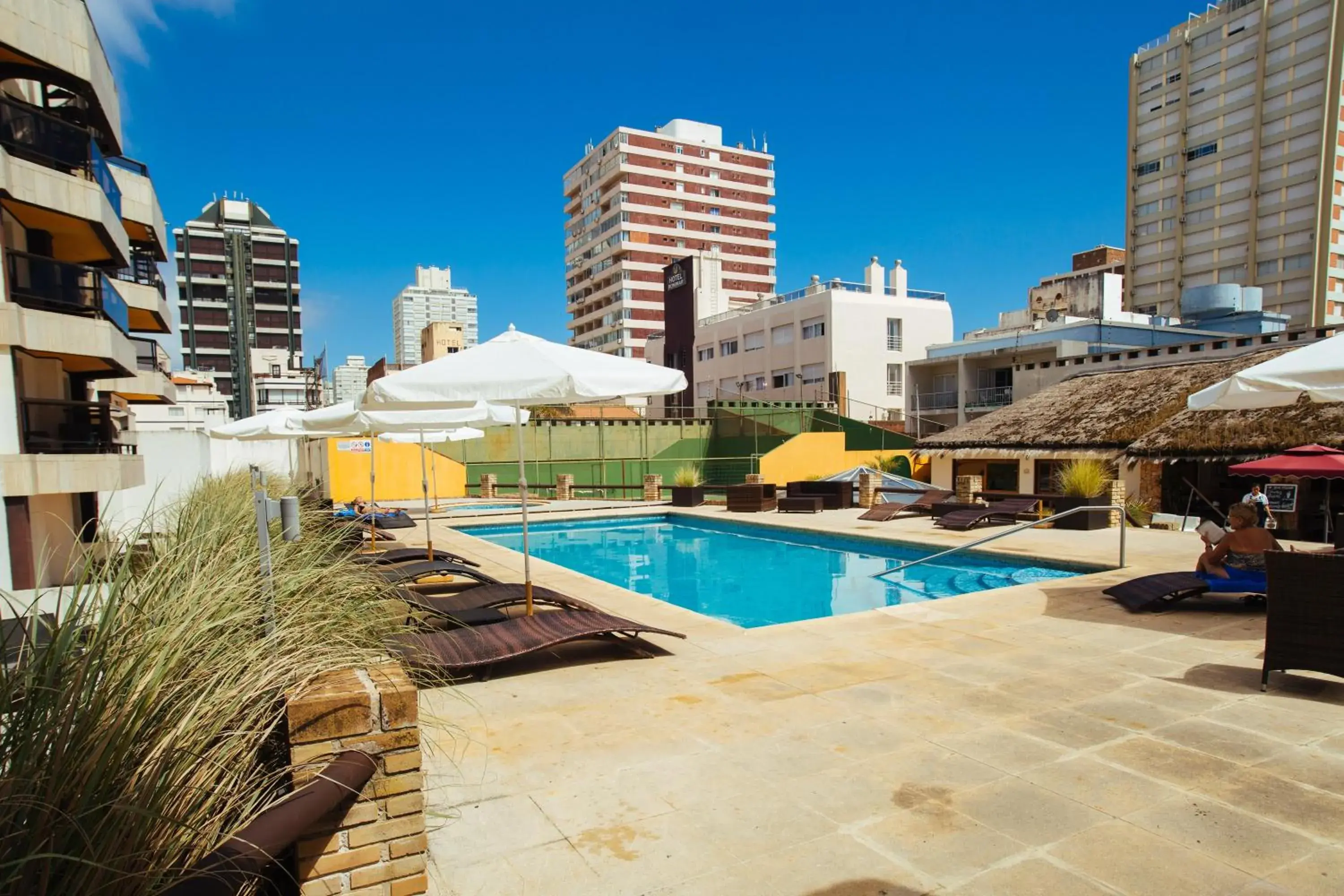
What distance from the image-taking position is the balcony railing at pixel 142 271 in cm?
2042

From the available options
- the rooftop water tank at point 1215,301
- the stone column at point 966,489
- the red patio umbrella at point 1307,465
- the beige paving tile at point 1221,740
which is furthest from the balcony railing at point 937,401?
the beige paving tile at point 1221,740

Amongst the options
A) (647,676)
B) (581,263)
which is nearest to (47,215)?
(647,676)

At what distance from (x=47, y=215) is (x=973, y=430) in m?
24.4

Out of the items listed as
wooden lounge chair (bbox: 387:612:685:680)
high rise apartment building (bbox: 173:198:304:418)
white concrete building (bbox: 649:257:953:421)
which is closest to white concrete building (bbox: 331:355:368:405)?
high rise apartment building (bbox: 173:198:304:418)

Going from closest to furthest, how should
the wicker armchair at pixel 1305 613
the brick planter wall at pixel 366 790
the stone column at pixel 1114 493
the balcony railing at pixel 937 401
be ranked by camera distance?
the brick planter wall at pixel 366 790 < the wicker armchair at pixel 1305 613 < the stone column at pixel 1114 493 < the balcony railing at pixel 937 401

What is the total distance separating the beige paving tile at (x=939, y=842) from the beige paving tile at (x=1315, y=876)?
861mm

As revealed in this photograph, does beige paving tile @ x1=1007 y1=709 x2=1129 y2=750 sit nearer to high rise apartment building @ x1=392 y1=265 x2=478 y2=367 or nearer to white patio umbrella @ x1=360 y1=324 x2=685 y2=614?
white patio umbrella @ x1=360 y1=324 x2=685 y2=614

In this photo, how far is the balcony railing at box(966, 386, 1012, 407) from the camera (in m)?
34.5

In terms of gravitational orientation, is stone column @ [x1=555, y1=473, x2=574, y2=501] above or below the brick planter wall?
below

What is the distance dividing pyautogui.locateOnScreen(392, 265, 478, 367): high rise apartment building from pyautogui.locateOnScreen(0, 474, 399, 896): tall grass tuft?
6660 inches

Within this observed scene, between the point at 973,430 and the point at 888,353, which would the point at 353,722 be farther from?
the point at 888,353

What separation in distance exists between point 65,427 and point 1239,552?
18992mm

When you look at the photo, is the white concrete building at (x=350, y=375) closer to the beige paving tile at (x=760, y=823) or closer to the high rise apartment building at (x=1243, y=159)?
the high rise apartment building at (x=1243, y=159)

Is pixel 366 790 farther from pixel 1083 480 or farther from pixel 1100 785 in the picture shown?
pixel 1083 480
